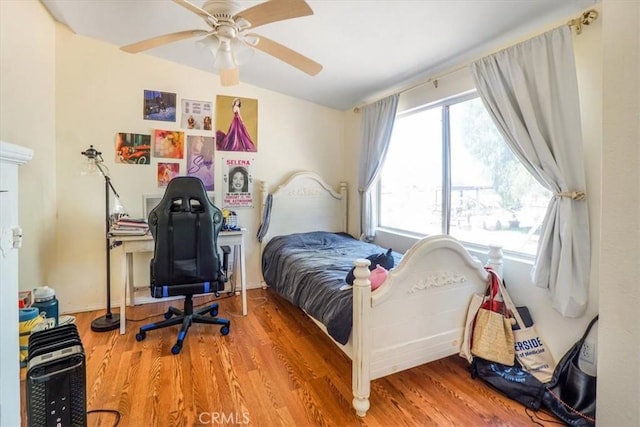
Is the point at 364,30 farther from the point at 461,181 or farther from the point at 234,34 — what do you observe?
the point at 461,181

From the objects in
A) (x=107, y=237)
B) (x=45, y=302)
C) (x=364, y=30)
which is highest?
(x=364, y=30)

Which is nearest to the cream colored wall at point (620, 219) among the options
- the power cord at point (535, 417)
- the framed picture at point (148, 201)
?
the power cord at point (535, 417)

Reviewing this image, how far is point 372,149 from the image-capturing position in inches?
136

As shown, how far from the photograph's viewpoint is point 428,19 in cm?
201

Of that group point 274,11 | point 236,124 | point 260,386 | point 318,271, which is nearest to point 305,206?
point 236,124

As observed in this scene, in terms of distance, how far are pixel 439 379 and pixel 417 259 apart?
2.73ft

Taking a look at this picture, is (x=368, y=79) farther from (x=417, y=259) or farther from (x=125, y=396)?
(x=125, y=396)

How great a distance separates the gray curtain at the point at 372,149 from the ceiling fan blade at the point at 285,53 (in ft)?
4.19

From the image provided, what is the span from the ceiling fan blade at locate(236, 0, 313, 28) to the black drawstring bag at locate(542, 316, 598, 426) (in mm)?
2254

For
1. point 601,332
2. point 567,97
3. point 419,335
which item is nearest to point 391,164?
point 567,97

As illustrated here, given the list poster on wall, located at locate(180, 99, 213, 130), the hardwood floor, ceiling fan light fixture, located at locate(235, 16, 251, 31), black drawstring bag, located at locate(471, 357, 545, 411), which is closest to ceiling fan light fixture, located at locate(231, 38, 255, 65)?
ceiling fan light fixture, located at locate(235, 16, 251, 31)

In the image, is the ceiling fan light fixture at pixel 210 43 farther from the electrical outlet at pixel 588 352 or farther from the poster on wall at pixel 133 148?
the electrical outlet at pixel 588 352

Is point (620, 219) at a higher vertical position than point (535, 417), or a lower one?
higher

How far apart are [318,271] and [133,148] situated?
2199 mm
